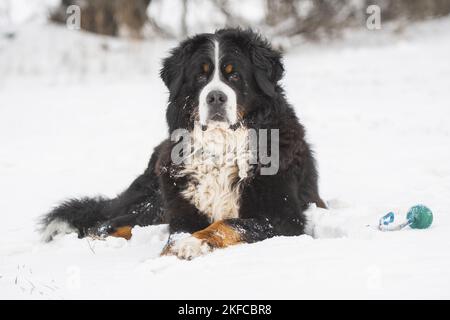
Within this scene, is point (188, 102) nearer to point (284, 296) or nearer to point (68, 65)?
point (284, 296)

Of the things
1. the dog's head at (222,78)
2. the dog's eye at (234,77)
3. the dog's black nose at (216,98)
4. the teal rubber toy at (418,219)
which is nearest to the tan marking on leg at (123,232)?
the dog's head at (222,78)

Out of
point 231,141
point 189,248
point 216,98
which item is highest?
point 216,98

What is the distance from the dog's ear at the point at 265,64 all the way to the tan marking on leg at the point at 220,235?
3.91ft

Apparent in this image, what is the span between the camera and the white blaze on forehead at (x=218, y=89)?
444cm

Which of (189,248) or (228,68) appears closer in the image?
(189,248)

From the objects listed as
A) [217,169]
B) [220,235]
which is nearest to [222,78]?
[217,169]

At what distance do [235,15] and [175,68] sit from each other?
12.6m

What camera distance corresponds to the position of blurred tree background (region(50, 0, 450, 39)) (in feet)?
55.1

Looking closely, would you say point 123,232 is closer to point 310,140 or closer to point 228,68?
point 228,68

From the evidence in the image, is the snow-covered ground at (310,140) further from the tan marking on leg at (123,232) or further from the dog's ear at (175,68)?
the dog's ear at (175,68)

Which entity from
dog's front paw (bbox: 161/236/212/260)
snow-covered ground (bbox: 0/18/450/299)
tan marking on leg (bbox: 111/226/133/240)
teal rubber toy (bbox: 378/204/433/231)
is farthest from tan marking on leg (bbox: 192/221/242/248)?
tan marking on leg (bbox: 111/226/133/240)

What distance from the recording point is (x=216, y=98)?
4402 millimetres

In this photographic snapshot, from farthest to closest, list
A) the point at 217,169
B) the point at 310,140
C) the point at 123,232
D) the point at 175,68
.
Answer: the point at 310,140
the point at 123,232
the point at 175,68
the point at 217,169
